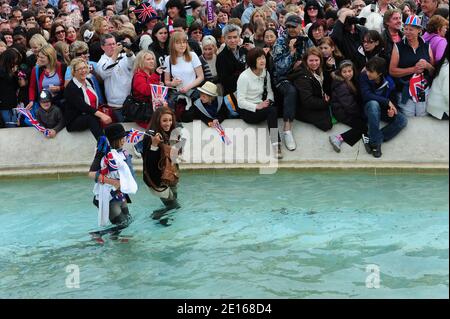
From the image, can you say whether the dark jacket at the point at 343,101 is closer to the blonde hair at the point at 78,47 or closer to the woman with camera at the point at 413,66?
the woman with camera at the point at 413,66

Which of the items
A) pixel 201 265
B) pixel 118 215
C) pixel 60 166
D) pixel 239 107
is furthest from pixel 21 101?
pixel 201 265

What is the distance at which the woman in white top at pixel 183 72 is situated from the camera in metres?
12.4

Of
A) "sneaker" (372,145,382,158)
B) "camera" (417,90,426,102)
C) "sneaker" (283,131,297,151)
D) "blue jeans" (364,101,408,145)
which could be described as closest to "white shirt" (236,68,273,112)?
"sneaker" (283,131,297,151)

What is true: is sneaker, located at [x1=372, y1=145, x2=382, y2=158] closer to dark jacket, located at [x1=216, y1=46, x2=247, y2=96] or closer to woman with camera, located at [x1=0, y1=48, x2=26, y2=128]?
dark jacket, located at [x1=216, y1=46, x2=247, y2=96]

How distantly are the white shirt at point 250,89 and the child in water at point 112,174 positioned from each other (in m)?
3.03

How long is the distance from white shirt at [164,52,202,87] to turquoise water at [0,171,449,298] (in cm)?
139

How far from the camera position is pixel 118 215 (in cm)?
970

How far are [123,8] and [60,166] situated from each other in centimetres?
560

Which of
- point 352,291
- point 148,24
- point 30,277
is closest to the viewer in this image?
point 352,291

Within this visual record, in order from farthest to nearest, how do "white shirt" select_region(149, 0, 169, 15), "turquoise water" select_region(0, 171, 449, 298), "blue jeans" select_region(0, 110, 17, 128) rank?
"white shirt" select_region(149, 0, 169, 15)
"blue jeans" select_region(0, 110, 17, 128)
"turquoise water" select_region(0, 171, 449, 298)

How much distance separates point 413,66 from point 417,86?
28cm

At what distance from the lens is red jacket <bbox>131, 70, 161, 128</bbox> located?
1234cm

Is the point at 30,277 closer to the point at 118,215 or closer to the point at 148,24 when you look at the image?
the point at 118,215

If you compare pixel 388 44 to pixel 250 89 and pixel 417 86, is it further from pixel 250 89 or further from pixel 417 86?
pixel 250 89
